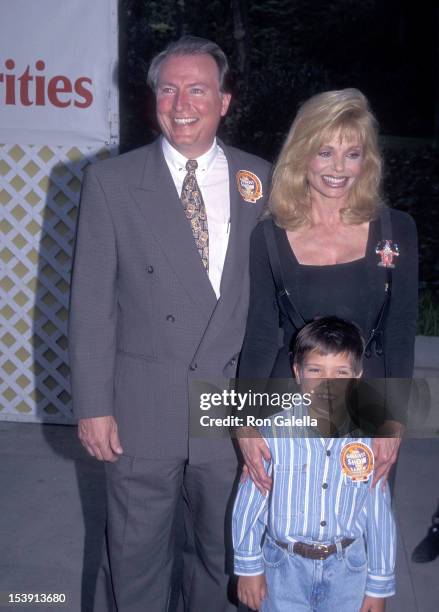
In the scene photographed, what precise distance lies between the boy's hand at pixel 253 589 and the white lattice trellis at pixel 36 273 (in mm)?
2733

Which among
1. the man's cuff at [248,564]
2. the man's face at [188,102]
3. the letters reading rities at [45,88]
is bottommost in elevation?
the man's cuff at [248,564]

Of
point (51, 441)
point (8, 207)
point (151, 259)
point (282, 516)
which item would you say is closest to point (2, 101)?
point (8, 207)

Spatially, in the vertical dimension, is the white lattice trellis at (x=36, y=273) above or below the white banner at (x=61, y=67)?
below

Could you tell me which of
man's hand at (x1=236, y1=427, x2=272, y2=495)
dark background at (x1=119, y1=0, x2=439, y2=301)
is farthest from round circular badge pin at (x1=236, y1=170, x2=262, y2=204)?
dark background at (x1=119, y1=0, x2=439, y2=301)

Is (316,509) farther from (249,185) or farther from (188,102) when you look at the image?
(188,102)

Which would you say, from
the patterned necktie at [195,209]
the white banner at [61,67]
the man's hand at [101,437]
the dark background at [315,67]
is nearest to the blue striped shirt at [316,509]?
the man's hand at [101,437]

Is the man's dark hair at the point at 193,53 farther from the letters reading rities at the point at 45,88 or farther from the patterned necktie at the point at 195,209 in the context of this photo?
the letters reading rities at the point at 45,88

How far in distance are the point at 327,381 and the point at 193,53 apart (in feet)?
3.53

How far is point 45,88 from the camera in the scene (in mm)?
4793

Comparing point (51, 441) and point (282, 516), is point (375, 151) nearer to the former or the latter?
point (282, 516)

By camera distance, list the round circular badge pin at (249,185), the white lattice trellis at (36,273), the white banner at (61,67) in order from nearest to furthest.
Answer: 1. the round circular badge pin at (249,185)
2. the white banner at (61,67)
3. the white lattice trellis at (36,273)

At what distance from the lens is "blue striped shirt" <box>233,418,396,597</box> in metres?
2.58

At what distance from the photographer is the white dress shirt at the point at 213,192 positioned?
278 cm

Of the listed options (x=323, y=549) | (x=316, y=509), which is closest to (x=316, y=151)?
(x=316, y=509)
